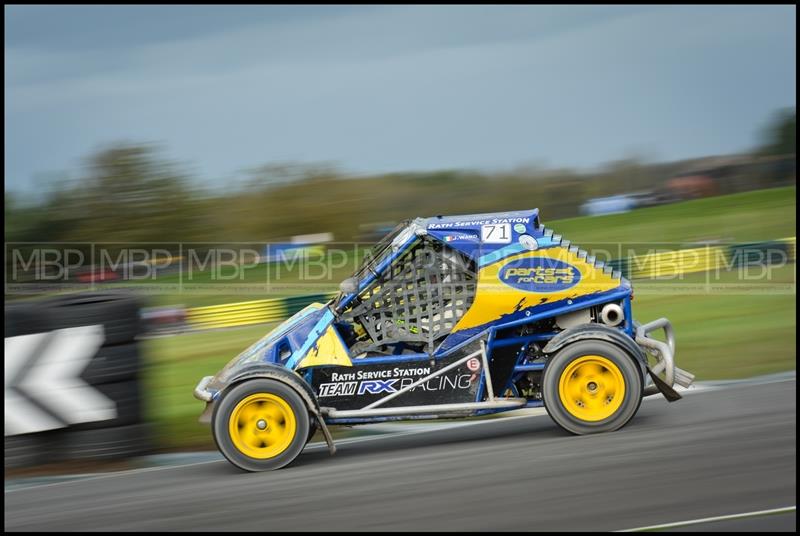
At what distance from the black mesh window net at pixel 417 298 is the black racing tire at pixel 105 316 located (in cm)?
194

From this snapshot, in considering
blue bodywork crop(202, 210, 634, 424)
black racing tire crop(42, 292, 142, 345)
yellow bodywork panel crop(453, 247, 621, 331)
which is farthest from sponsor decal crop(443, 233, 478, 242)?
black racing tire crop(42, 292, 142, 345)

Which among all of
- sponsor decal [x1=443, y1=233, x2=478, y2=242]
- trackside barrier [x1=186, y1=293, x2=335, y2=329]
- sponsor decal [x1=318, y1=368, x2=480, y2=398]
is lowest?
sponsor decal [x1=318, y1=368, x2=480, y2=398]

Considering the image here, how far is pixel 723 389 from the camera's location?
8625 millimetres

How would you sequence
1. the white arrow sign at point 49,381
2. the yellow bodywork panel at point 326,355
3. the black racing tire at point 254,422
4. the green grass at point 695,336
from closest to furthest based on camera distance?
the black racing tire at point 254,422 < the yellow bodywork panel at point 326,355 < the white arrow sign at point 49,381 < the green grass at point 695,336

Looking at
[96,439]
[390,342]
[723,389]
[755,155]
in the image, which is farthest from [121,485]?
[755,155]

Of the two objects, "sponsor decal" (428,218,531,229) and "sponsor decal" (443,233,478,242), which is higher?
"sponsor decal" (428,218,531,229)

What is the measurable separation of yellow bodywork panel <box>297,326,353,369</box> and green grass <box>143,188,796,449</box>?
5.62 ft

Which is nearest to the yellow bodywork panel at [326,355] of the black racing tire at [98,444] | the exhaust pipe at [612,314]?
the black racing tire at [98,444]

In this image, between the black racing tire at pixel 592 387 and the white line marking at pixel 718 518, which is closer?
the white line marking at pixel 718 518

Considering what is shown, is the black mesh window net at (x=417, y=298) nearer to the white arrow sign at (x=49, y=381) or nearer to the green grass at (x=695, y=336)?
the green grass at (x=695, y=336)

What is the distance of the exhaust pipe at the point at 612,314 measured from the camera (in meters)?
7.21

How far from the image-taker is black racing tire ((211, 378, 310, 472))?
6805 millimetres

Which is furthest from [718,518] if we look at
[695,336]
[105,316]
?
[695,336]

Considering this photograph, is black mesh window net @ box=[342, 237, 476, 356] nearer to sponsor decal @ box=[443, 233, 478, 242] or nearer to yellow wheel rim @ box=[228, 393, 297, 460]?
sponsor decal @ box=[443, 233, 478, 242]
